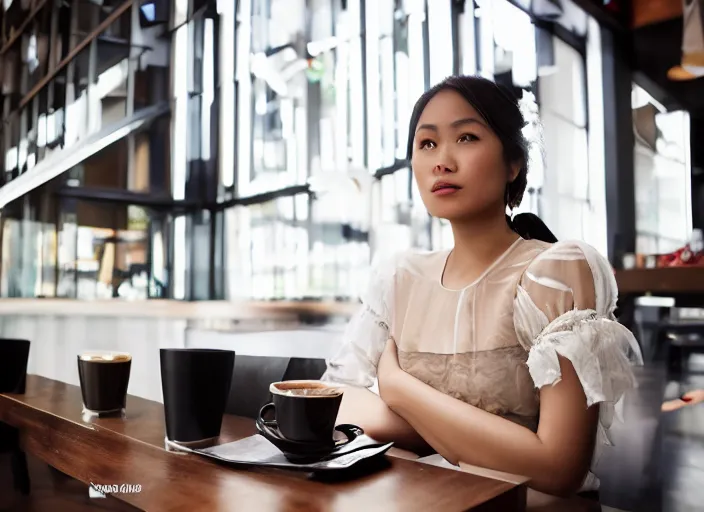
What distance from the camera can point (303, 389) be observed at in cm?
85

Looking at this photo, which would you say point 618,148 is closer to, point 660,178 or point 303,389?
point 660,178

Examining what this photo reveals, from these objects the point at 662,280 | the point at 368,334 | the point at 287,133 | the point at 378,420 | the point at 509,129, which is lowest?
the point at 378,420

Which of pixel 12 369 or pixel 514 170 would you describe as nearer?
pixel 514 170

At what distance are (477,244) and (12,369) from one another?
1.18 m

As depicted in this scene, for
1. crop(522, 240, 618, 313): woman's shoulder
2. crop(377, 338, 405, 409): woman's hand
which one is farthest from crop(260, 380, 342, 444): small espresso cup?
crop(522, 240, 618, 313): woman's shoulder

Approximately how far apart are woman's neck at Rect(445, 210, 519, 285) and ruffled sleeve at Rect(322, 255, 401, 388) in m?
0.17

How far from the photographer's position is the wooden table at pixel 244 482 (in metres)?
0.60

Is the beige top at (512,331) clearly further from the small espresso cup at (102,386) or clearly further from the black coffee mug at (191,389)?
the small espresso cup at (102,386)

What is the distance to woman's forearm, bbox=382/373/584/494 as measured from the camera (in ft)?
2.74

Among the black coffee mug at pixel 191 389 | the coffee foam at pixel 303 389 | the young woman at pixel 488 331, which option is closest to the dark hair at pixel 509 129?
the young woman at pixel 488 331

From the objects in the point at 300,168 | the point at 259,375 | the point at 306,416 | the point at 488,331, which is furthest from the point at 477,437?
the point at 300,168

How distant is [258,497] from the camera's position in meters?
0.62

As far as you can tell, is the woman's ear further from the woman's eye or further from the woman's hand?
the woman's hand

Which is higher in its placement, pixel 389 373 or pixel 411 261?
pixel 411 261
